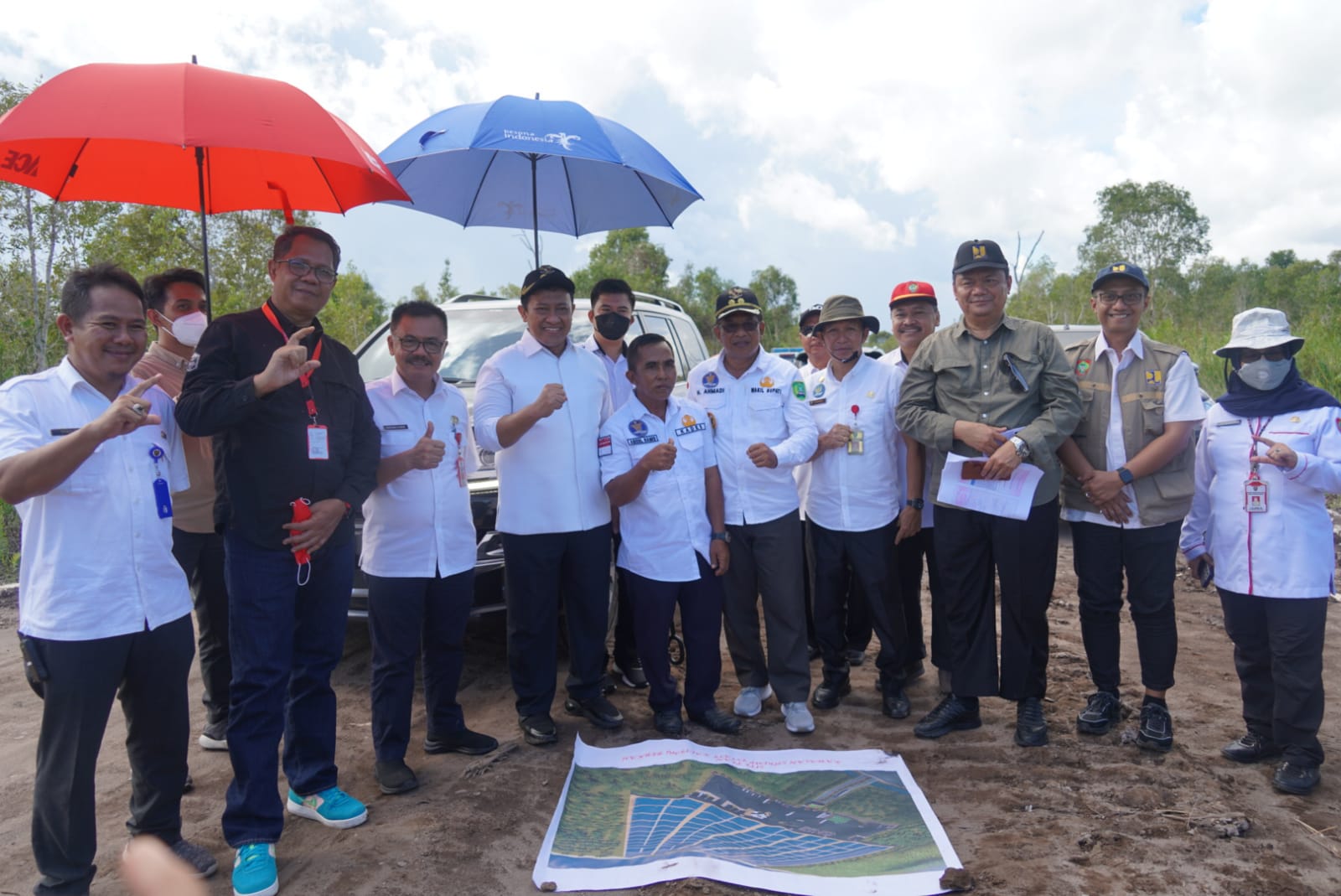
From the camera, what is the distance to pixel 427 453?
3488 millimetres

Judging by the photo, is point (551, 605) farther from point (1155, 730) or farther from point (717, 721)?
point (1155, 730)

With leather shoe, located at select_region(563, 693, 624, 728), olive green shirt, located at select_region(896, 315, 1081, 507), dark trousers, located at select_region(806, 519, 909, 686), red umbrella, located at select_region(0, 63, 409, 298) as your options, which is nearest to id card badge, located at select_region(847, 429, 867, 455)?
olive green shirt, located at select_region(896, 315, 1081, 507)

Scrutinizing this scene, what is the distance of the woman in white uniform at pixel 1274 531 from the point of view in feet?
11.4

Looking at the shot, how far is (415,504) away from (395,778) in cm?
109

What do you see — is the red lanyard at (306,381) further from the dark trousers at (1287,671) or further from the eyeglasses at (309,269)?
the dark trousers at (1287,671)

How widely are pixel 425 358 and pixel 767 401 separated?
158cm

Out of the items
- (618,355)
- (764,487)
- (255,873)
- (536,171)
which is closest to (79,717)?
(255,873)

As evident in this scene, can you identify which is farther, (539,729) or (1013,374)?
(539,729)

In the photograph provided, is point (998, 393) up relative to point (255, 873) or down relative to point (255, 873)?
up

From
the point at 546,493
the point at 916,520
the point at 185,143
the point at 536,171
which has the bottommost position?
the point at 916,520

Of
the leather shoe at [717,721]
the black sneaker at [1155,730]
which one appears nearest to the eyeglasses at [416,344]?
the leather shoe at [717,721]

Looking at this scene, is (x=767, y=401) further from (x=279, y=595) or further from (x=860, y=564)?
(x=279, y=595)

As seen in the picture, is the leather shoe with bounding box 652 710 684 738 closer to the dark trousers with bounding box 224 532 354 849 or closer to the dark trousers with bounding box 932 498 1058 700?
the dark trousers with bounding box 932 498 1058 700

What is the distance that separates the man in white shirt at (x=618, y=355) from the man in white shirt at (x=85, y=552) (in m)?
2.05
